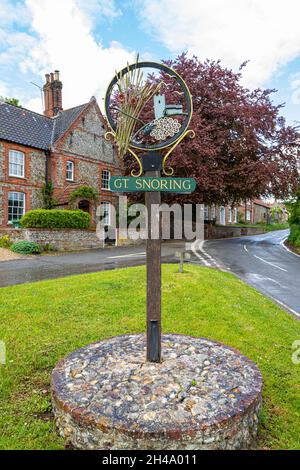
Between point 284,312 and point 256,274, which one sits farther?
point 256,274

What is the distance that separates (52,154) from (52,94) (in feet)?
28.1

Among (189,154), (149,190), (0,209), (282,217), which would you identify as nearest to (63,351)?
(149,190)

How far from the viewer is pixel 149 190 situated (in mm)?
4316

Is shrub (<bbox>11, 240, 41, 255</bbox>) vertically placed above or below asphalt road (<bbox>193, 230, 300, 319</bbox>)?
above

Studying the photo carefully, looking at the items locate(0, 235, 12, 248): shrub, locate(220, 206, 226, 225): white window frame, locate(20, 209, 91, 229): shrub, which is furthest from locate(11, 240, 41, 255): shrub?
locate(220, 206, 226, 225): white window frame

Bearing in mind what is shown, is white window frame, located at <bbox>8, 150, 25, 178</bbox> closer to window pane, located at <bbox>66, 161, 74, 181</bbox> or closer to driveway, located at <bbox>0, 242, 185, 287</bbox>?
window pane, located at <bbox>66, 161, 74, 181</bbox>

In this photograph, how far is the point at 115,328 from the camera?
19.9ft

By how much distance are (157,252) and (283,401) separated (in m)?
2.51

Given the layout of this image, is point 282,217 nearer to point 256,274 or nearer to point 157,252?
point 256,274

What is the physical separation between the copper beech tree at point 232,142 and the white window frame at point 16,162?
796 cm

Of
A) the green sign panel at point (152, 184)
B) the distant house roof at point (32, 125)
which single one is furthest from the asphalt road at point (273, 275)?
the distant house roof at point (32, 125)

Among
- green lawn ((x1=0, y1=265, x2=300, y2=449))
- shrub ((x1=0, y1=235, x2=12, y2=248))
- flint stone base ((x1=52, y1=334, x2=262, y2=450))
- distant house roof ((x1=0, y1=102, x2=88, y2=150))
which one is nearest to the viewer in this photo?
flint stone base ((x1=52, y1=334, x2=262, y2=450))

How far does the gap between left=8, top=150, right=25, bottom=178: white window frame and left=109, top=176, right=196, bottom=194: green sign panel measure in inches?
809

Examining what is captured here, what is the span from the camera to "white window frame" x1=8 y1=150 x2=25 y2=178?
2242 centimetres
